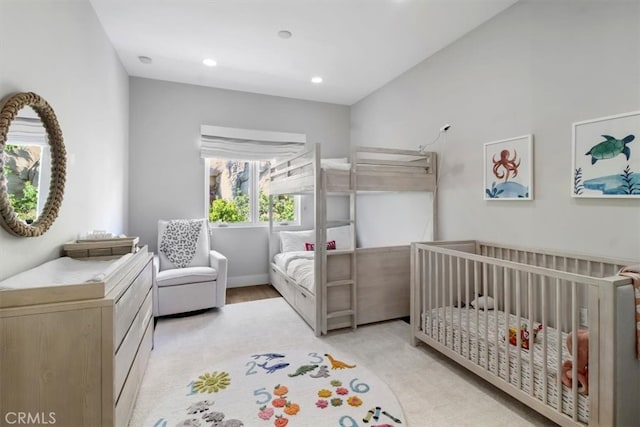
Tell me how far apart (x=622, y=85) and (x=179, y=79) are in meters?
4.22

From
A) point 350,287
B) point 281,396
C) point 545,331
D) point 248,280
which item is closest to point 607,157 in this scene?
point 545,331

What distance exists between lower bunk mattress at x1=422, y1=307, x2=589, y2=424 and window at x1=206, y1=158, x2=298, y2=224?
284 cm

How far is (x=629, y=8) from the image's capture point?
1.75 meters

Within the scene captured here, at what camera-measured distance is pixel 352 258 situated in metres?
2.82

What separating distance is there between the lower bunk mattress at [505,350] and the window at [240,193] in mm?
2843

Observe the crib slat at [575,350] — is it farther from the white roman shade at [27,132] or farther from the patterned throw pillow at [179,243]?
the patterned throw pillow at [179,243]

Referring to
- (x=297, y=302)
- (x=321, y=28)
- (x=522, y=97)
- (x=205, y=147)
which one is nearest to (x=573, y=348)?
(x=522, y=97)

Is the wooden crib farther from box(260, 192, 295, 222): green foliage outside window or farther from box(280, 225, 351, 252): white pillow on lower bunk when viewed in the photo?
box(260, 192, 295, 222): green foliage outside window

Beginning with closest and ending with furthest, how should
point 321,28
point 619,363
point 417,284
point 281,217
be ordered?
point 619,363 < point 417,284 < point 321,28 < point 281,217

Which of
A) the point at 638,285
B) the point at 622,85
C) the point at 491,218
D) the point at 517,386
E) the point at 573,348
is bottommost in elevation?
the point at 517,386

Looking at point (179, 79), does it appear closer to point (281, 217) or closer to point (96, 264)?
point (281, 217)

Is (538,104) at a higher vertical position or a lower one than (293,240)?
higher

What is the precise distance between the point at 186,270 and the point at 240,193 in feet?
4.92

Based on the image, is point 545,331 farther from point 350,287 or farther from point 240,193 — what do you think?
point 240,193
